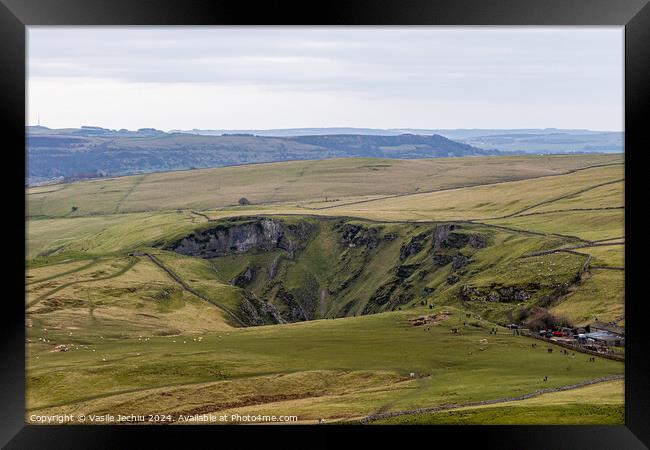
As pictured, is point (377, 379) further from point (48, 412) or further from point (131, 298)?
point (131, 298)

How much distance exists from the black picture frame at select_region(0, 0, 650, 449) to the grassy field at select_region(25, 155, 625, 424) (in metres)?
13.4

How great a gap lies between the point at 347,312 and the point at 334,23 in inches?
4244

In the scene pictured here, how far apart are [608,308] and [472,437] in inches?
2451

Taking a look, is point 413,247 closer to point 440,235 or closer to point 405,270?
point 440,235

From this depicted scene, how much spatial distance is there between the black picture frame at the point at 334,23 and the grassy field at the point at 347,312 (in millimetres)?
13419

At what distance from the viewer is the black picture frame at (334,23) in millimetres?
11070

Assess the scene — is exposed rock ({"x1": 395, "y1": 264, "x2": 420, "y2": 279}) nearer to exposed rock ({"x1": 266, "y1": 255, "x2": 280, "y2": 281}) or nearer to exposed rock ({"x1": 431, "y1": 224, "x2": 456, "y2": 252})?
exposed rock ({"x1": 431, "y1": 224, "x2": 456, "y2": 252})

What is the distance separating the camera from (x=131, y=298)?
291 feet

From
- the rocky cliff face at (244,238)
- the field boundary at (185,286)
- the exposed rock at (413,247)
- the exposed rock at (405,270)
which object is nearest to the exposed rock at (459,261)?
the exposed rock at (405,270)

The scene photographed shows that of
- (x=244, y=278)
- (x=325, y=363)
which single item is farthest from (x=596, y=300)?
(x=244, y=278)

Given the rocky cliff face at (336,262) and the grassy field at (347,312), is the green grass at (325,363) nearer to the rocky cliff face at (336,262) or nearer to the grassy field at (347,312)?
the grassy field at (347,312)

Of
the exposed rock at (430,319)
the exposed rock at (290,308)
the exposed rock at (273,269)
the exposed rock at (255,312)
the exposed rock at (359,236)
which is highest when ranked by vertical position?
the exposed rock at (359,236)

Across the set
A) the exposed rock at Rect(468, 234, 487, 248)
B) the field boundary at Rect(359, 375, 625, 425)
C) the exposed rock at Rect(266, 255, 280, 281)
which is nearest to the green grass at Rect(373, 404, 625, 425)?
the field boundary at Rect(359, 375, 625, 425)

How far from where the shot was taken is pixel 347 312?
118 m
